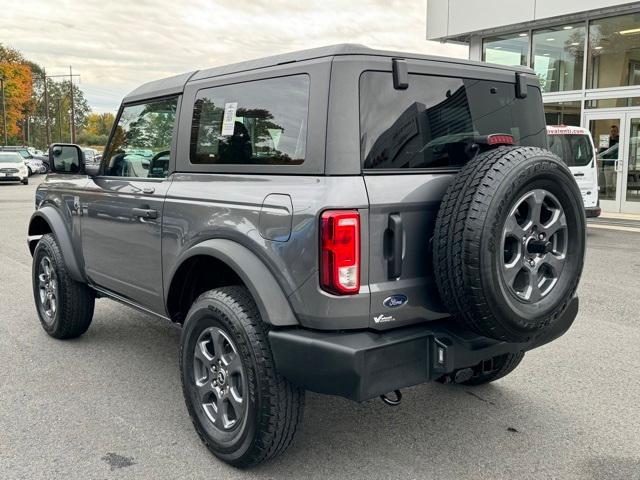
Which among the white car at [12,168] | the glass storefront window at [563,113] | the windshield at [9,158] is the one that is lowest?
the white car at [12,168]

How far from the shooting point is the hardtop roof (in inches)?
110

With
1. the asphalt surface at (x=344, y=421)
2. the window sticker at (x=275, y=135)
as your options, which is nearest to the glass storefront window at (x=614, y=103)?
the asphalt surface at (x=344, y=421)

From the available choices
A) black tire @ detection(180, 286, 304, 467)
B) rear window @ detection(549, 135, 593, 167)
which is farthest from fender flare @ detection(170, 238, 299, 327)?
rear window @ detection(549, 135, 593, 167)

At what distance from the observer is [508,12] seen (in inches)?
666

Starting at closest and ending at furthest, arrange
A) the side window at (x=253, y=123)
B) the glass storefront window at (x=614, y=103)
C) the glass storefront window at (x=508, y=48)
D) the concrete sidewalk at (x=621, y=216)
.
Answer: the side window at (x=253, y=123) → the concrete sidewalk at (x=621, y=216) → the glass storefront window at (x=614, y=103) → the glass storefront window at (x=508, y=48)

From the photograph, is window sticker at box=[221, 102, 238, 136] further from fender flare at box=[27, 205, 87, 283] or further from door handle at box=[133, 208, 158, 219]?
fender flare at box=[27, 205, 87, 283]

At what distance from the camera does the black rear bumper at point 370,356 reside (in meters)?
2.60

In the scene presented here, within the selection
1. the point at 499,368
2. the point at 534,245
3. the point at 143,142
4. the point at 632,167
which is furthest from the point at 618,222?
the point at 143,142

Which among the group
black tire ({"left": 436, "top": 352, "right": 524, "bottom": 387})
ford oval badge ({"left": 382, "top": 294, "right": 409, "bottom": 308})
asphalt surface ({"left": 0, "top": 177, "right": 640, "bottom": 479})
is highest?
ford oval badge ({"left": 382, "top": 294, "right": 409, "bottom": 308})

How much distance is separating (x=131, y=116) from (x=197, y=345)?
185cm

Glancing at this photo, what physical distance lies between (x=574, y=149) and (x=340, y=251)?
37.0ft

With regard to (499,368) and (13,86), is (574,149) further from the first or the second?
(13,86)

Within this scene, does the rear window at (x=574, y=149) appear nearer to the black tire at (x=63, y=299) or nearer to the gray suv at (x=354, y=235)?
the gray suv at (x=354, y=235)

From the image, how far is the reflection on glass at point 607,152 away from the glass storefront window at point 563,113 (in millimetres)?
567
